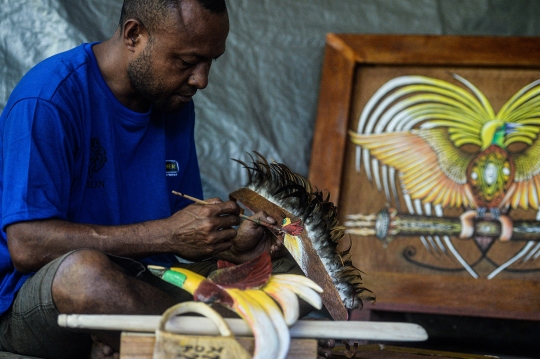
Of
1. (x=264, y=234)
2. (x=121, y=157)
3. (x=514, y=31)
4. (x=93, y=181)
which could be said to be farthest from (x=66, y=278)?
(x=514, y=31)

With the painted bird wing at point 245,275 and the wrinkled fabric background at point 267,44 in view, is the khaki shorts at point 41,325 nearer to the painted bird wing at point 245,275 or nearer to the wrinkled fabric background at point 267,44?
the painted bird wing at point 245,275

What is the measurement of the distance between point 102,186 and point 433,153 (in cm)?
177

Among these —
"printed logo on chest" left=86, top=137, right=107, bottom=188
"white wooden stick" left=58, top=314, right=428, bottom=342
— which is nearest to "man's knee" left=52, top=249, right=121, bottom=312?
"white wooden stick" left=58, top=314, right=428, bottom=342

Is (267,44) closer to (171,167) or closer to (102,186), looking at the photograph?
(171,167)

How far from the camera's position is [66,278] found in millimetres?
1644

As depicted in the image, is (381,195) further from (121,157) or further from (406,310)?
(121,157)

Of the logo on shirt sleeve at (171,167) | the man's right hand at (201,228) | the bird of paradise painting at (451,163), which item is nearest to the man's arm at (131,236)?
the man's right hand at (201,228)

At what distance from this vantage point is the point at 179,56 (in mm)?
2098

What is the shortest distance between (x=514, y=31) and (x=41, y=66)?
7.33ft

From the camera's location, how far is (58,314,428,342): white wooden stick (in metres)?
1.44

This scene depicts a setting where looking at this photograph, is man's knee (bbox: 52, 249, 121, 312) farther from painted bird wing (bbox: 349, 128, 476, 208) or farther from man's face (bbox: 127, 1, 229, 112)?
painted bird wing (bbox: 349, 128, 476, 208)

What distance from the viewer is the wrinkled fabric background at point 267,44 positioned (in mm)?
3141

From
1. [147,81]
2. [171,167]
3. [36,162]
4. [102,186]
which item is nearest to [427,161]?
[171,167]

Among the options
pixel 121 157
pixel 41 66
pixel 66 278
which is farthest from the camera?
pixel 121 157
